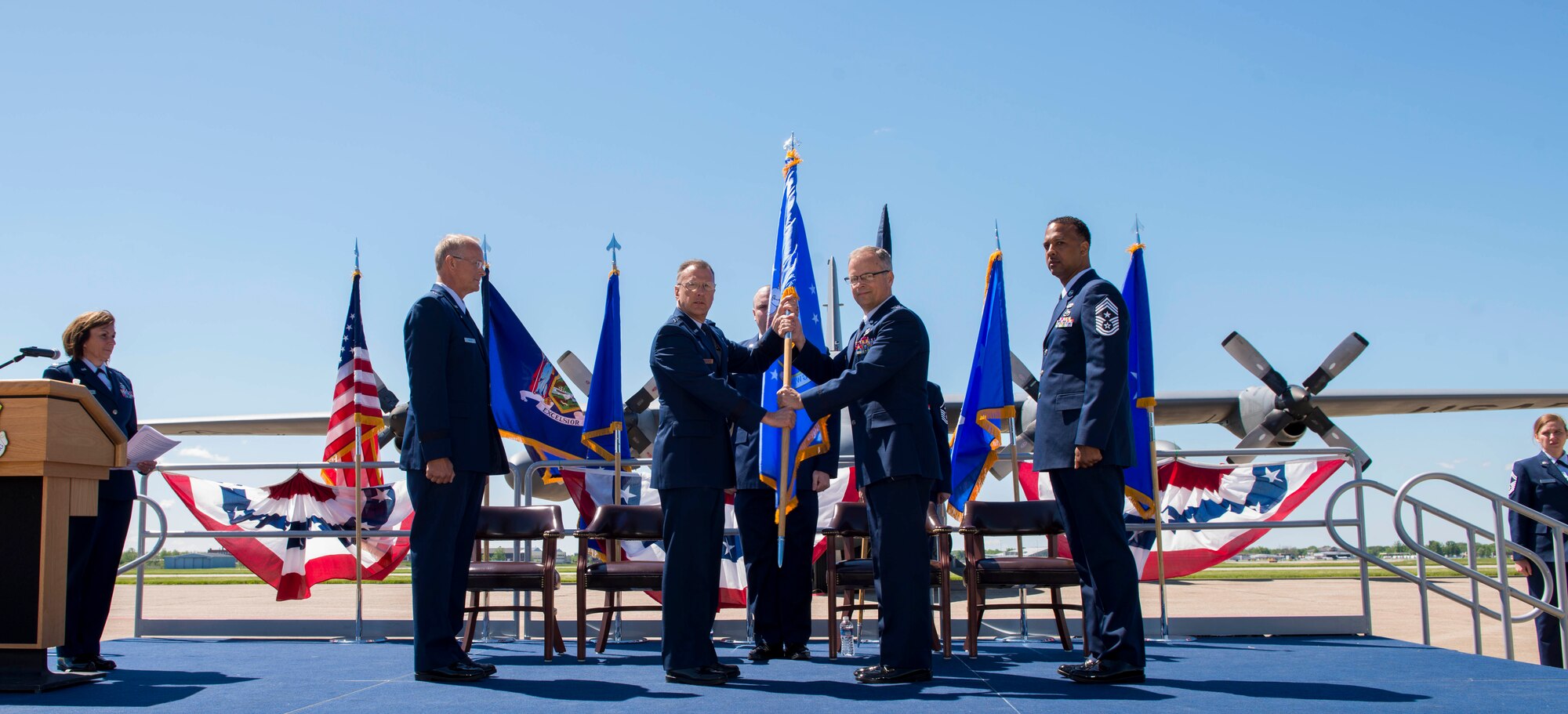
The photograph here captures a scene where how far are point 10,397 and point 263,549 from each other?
3.53 meters

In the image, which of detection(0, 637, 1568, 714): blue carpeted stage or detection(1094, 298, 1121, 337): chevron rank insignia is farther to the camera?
detection(1094, 298, 1121, 337): chevron rank insignia

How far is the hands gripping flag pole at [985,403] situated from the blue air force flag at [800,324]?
5.90 feet

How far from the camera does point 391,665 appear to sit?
470 centimetres

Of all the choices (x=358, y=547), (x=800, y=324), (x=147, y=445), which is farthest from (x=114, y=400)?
(x=800, y=324)

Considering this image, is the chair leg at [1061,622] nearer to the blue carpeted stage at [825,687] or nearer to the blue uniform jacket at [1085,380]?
the blue carpeted stage at [825,687]

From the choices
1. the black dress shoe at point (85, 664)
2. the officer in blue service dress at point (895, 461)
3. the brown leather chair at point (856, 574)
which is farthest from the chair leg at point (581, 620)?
the black dress shoe at point (85, 664)

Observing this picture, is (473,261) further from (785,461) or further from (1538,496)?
(1538,496)

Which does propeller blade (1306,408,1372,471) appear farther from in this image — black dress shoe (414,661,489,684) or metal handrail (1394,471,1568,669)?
black dress shoe (414,661,489,684)

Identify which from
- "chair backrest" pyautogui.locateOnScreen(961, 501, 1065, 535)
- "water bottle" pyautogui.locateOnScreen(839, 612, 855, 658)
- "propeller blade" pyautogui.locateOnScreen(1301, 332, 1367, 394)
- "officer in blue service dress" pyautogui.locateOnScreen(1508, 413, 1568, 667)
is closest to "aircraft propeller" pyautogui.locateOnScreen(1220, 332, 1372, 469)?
"propeller blade" pyautogui.locateOnScreen(1301, 332, 1367, 394)

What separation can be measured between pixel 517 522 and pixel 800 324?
2.15 metres

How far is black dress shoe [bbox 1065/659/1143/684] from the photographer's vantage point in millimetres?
3918

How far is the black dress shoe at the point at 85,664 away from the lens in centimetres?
454

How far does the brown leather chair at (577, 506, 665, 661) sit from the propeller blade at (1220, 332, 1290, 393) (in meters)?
11.2

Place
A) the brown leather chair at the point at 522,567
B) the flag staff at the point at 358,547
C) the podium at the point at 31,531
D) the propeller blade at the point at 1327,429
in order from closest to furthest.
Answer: the podium at the point at 31,531 → the brown leather chair at the point at 522,567 → the flag staff at the point at 358,547 → the propeller blade at the point at 1327,429
